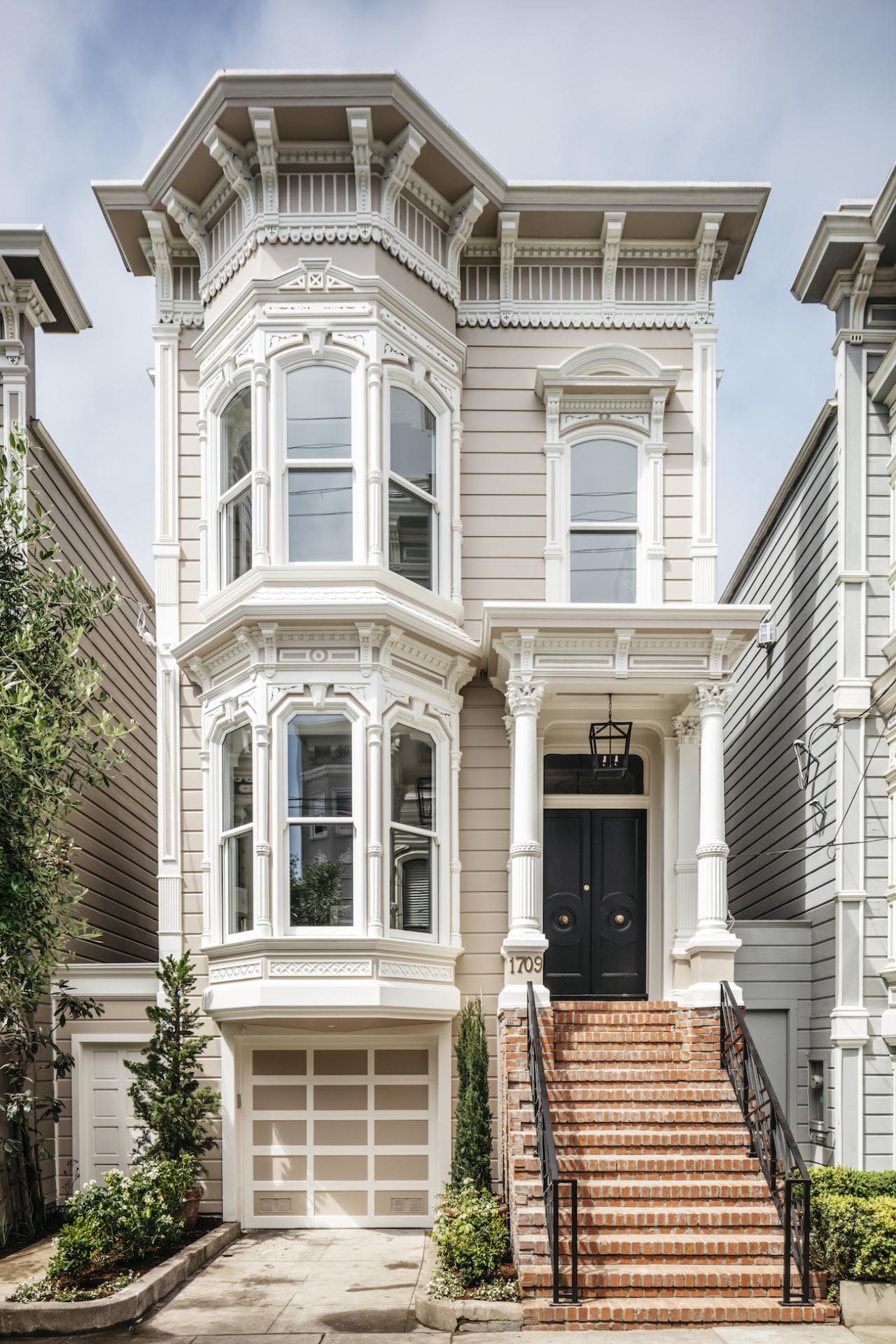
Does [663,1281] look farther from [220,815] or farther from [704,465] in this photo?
[704,465]

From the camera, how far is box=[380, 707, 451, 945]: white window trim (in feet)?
37.4

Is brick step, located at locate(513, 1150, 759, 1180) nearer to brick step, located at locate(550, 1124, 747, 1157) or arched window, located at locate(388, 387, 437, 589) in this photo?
brick step, located at locate(550, 1124, 747, 1157)

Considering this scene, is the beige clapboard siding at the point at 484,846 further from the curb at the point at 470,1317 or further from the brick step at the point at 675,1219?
the curb at the point at 470,1317

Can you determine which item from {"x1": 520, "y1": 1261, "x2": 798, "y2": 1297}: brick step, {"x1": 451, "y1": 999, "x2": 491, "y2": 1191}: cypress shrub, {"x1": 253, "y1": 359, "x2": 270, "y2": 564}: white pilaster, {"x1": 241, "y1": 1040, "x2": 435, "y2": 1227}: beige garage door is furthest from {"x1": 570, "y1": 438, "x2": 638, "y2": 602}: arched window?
{"x1": 520, "y1": 1261, "x2": 798, "y2": 1297}: brick step

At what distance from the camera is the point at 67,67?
10.9 meters

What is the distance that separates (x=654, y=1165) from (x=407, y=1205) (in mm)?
3097

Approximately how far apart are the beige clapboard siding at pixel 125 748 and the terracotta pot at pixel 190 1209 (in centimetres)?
312

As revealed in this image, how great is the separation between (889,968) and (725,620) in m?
3.48

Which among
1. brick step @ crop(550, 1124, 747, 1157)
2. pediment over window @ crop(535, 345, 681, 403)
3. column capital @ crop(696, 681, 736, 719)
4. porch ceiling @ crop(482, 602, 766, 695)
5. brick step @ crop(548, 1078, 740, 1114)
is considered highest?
pediment over window @ crop(535, 345, 681, 403)

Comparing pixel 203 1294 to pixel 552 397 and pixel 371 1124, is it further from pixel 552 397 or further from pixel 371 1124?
pixel 552 397

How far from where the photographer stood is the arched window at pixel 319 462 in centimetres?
1182

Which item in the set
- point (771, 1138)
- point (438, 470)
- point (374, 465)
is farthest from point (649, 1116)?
point (438, 470)

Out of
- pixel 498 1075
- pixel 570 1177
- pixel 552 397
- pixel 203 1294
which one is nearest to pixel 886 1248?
pixel 570 1177

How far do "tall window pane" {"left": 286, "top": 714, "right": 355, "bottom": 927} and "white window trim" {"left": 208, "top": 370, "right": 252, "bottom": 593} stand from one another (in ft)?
5.80
